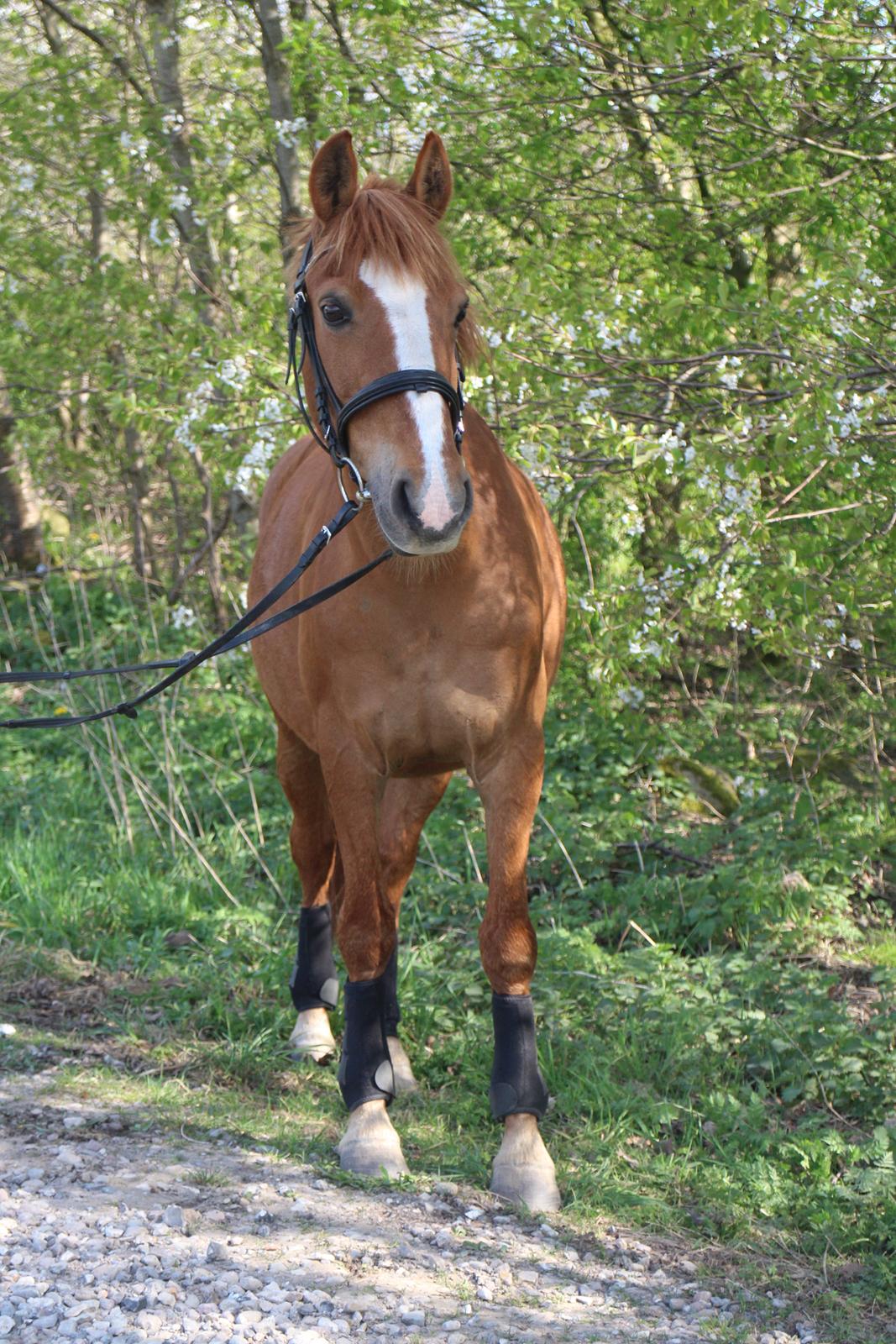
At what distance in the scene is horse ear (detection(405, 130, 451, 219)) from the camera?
347 cm

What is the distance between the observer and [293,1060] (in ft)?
14.6

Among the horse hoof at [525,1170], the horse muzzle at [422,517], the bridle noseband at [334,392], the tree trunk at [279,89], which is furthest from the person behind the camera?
the tree trunk at [279,89]

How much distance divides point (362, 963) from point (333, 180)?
84.9 inches

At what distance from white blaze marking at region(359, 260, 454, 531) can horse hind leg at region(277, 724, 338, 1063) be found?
7.15ft

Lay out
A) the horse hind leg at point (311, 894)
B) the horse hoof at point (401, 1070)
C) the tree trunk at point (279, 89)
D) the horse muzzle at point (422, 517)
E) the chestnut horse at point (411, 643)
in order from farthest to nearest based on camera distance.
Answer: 1. the tree trunk at point (279, 89)
2. the horse hind leg at point (311, 894)
3. the horse hoof at point (401, 1070)
4. the chestnut horse at point (411, 643)
5. the horse muzzle at point (422, 517)

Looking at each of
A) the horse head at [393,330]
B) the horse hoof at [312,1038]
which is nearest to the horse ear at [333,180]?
the horse head at [393,330]

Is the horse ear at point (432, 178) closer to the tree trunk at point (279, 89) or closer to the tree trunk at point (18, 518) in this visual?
the tree trunk at point (279, 89)

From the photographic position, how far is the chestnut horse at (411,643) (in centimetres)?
318

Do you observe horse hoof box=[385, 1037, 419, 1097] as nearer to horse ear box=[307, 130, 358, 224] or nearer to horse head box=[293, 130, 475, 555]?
horse head box=[293, 130, 475, 555]

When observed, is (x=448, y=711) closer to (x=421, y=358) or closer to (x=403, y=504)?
(x=403, y=504)

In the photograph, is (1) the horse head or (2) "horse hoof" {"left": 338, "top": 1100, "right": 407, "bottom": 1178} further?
(2) "horse hoof" {"left": 338, "top": 1100, "right": 407, "bottom": 1178}

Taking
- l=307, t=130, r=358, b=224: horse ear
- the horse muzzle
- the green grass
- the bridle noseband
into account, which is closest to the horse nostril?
the horse muzzle

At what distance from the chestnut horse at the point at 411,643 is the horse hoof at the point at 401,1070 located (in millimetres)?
457

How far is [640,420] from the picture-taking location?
196 inches
